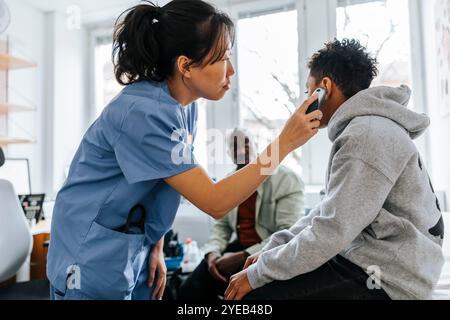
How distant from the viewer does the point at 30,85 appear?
208 cm

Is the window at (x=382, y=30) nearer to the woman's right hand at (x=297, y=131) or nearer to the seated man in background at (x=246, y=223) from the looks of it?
the woman's right hand at (x=297, y=131)

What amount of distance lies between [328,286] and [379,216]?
153mm

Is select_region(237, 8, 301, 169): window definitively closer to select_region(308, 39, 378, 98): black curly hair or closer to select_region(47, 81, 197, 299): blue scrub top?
select_region(308, 39, 378, 98): black curly hair

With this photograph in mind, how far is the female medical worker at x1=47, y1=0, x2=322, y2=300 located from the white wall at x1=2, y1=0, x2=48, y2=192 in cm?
168

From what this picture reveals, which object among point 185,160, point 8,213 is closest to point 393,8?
point 185,160

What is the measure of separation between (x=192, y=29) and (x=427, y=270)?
55 centimetres

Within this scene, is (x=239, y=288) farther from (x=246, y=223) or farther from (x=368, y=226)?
(x=246, y=223)

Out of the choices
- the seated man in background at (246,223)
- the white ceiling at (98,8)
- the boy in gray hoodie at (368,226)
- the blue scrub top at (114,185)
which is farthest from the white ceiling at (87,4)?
the seated man in background at (246,223)

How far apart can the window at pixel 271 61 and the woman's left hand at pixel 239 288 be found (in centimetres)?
29

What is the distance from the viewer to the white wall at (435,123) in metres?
0.82

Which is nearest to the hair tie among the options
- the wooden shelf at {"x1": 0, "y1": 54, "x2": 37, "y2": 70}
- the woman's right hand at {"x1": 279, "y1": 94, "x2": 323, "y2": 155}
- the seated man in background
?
A: the woman's right hand at {"x1": 279, "y1": 94, "x2": 323, "y2": 155}

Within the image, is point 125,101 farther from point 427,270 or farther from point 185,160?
point 427,270

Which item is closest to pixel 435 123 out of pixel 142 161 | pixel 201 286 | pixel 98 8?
pixel 142 161

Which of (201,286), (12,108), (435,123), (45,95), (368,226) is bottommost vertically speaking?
(201,286)
